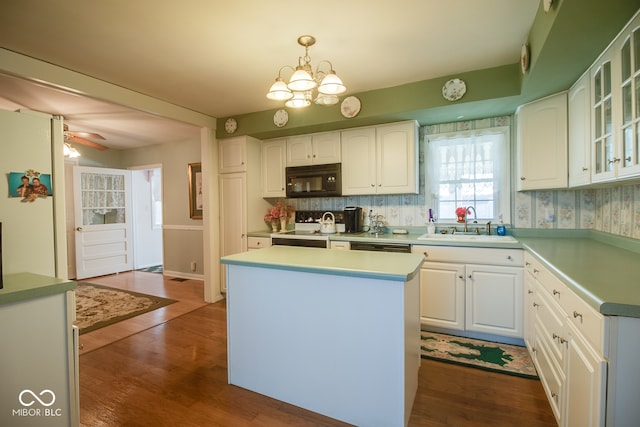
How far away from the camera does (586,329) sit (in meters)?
1.17

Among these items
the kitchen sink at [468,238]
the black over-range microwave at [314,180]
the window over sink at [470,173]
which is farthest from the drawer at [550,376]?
the black over-range microwave at [314,180]

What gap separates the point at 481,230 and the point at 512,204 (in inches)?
15.1

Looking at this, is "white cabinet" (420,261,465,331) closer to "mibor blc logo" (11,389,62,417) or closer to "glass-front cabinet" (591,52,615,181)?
"glass-front cabinet" (591,52,615,181)

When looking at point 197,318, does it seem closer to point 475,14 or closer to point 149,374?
point 149,374

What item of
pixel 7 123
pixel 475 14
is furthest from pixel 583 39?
pixel 7 123

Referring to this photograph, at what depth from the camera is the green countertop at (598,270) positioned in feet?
3.35

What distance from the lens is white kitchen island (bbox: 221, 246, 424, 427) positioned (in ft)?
5.09

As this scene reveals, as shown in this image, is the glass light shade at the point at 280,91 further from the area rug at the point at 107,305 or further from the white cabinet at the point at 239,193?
the area rug at the point at 107,305

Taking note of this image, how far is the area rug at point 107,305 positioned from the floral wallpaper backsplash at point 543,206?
2.26 metres

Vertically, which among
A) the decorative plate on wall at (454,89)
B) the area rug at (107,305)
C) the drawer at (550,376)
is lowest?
the area rug at (107,305)

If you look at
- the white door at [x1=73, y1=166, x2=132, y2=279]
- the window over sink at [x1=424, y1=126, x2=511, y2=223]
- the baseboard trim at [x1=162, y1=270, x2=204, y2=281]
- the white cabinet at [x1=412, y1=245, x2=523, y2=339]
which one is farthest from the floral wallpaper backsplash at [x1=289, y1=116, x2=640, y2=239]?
the white door at [x1=73, y1=166, x2=132, y2=279]

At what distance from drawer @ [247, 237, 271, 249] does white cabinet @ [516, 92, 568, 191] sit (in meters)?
2.70

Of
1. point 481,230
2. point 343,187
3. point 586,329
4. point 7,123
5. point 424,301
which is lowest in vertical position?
point 424,301

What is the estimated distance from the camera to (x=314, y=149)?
141 inches
